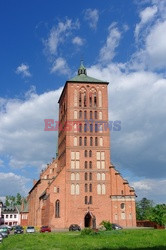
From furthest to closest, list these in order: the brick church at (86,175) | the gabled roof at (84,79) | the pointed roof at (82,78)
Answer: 1. the gabled roof at (84,79)
2. the pointed roof at (82,78)
3. the brick church at (86,175)

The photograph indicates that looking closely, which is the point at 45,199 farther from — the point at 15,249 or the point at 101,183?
the point at 15,249

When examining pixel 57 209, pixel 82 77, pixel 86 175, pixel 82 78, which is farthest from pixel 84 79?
pixel 57 209

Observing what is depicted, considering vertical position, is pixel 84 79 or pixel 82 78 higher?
pixel 82 78

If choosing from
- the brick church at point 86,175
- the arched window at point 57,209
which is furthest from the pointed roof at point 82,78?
the arched window at point 57,209

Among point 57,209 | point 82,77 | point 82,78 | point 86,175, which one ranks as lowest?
point 57,209

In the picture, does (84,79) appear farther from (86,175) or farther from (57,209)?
(57,209)

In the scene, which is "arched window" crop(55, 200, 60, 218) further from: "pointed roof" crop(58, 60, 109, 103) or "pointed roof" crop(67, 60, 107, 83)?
"pointed roof" crop(67, 60, 107, 83)

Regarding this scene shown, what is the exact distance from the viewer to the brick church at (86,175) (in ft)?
190

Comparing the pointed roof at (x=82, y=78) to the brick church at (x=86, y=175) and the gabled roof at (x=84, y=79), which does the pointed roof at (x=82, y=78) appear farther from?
the brick church at (x=86, y=175)

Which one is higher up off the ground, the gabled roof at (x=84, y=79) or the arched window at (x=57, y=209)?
the gabled roof at (x=84, y=79)

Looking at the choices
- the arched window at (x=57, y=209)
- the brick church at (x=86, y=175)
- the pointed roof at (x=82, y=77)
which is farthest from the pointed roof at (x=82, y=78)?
the arched window at (x=57, y=209)

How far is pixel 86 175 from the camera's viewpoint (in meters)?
60.2

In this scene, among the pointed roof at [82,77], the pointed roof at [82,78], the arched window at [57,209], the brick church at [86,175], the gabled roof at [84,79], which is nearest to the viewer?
the arched window at [57,209]

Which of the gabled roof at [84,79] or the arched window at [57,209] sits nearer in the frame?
the arched window at [57,209]
